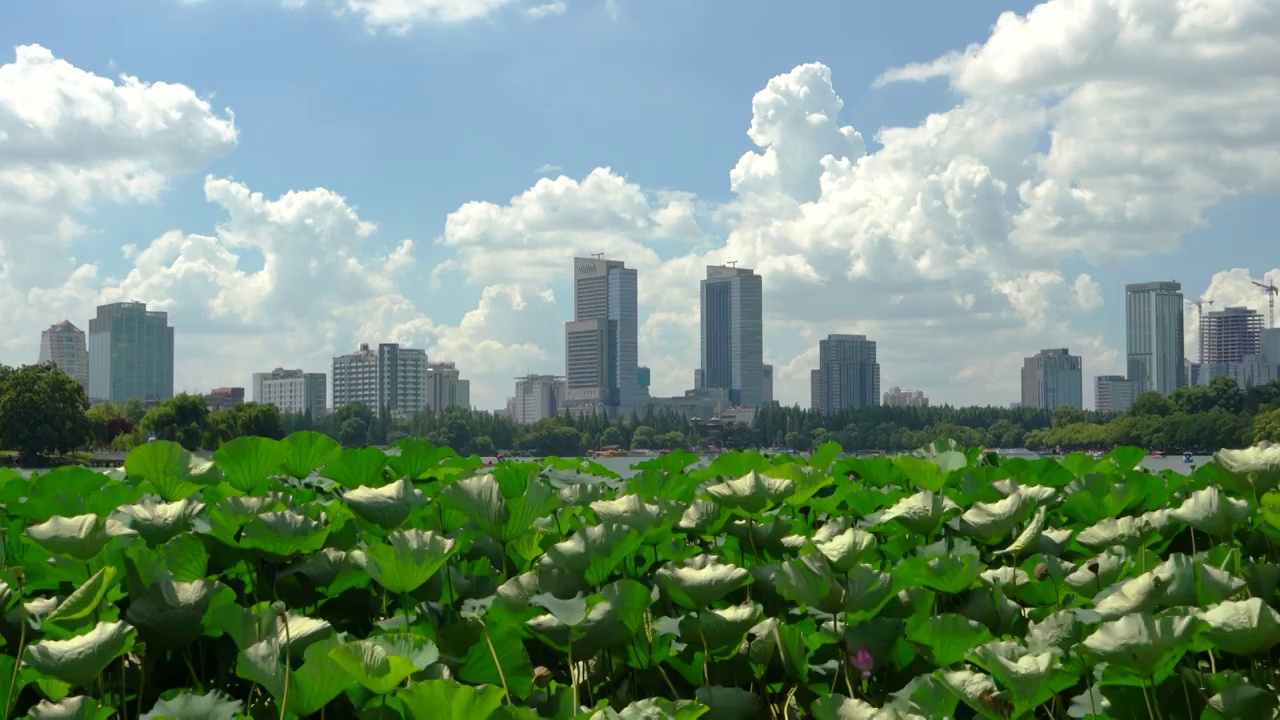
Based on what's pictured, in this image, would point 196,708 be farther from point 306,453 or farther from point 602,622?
point 306,453

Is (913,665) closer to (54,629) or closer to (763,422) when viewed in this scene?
(54,629)

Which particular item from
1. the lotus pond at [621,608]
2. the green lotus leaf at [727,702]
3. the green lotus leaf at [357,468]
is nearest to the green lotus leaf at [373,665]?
the lotus pond at [621,608]

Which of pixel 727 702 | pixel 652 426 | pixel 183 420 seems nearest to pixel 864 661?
pixel 727 702

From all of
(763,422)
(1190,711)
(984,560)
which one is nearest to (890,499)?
(984,560)

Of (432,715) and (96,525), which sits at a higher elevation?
(96,525)

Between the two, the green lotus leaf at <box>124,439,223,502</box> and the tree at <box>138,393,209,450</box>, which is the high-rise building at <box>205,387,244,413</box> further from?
the green lotus leaf at <box>124,439,223,502</box>

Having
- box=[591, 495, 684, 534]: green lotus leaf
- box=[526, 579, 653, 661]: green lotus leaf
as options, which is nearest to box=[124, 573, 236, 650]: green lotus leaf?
box=[526, 579, 653, 661]: green lotus leaf

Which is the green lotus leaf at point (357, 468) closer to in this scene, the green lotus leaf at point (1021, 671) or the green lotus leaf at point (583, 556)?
the green lotus leaf at point (583, 556)
